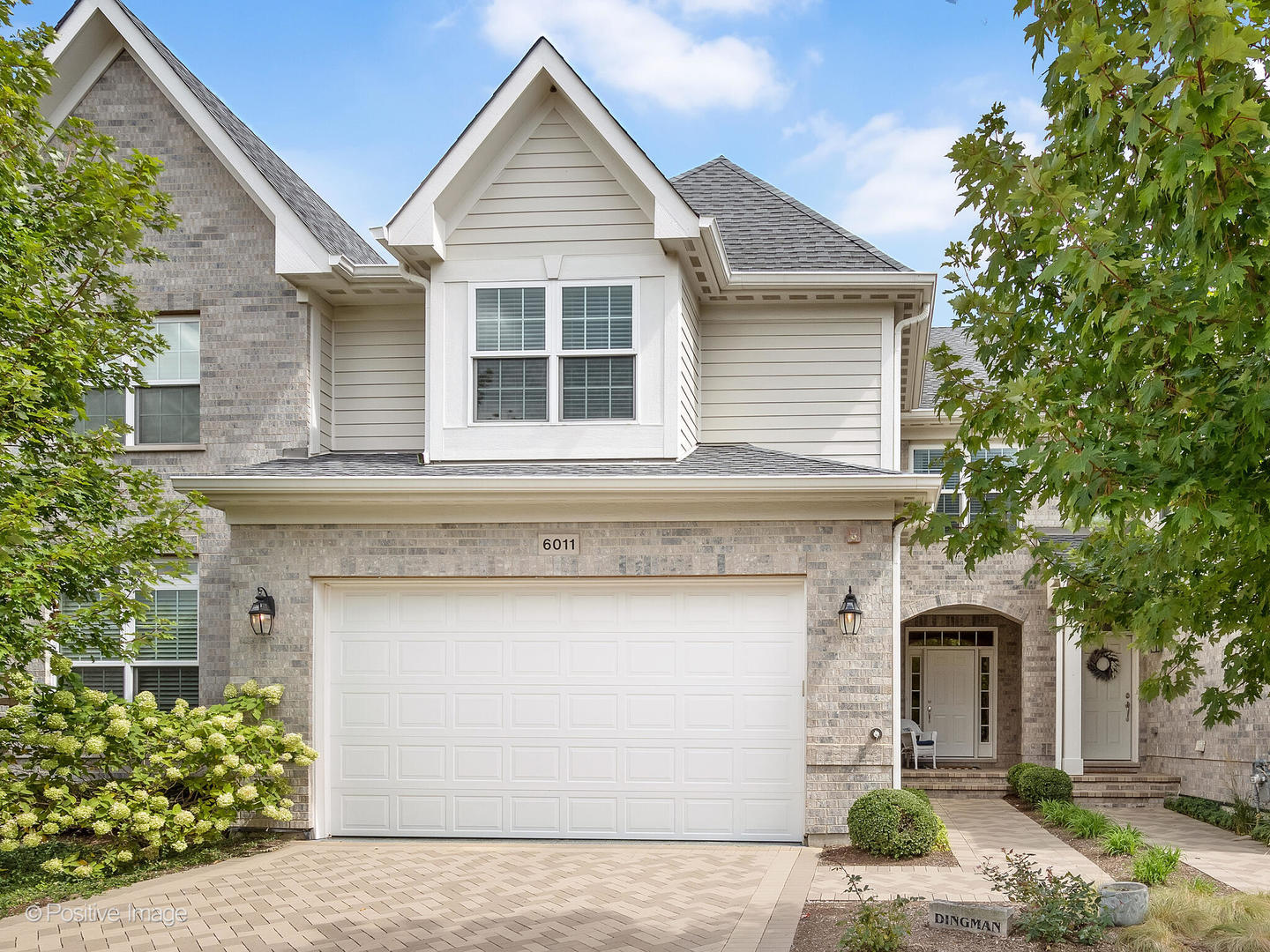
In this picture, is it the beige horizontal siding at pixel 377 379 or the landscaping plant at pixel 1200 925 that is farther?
the beige horizontal siding at pixel 377 379

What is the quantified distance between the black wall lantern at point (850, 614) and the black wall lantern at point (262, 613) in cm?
577

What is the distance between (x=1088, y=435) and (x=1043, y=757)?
13.1m

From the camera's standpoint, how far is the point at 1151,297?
387 cm

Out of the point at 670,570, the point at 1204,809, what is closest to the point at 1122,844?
the point at 1204,809

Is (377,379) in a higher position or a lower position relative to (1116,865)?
higher

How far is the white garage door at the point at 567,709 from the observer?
32.2 ft

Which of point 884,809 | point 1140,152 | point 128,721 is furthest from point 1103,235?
point 128,721

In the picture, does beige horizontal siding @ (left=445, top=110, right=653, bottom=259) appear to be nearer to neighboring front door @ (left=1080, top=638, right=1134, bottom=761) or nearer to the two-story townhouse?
the two-story townhouse

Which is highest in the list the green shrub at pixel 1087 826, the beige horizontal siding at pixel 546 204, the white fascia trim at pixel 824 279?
the beige horizontal siding at pixel 546 204

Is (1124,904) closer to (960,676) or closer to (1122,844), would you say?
(1122,844)

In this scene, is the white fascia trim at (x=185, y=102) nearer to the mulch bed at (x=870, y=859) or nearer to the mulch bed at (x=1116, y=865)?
the mulch bed at (x=870, y=859)

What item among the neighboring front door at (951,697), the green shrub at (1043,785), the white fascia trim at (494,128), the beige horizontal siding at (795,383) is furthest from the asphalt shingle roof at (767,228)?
the neighboring front door at (951,697)

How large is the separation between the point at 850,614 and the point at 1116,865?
11.4ft

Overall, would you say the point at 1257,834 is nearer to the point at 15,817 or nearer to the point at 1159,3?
the point at 1159,3
